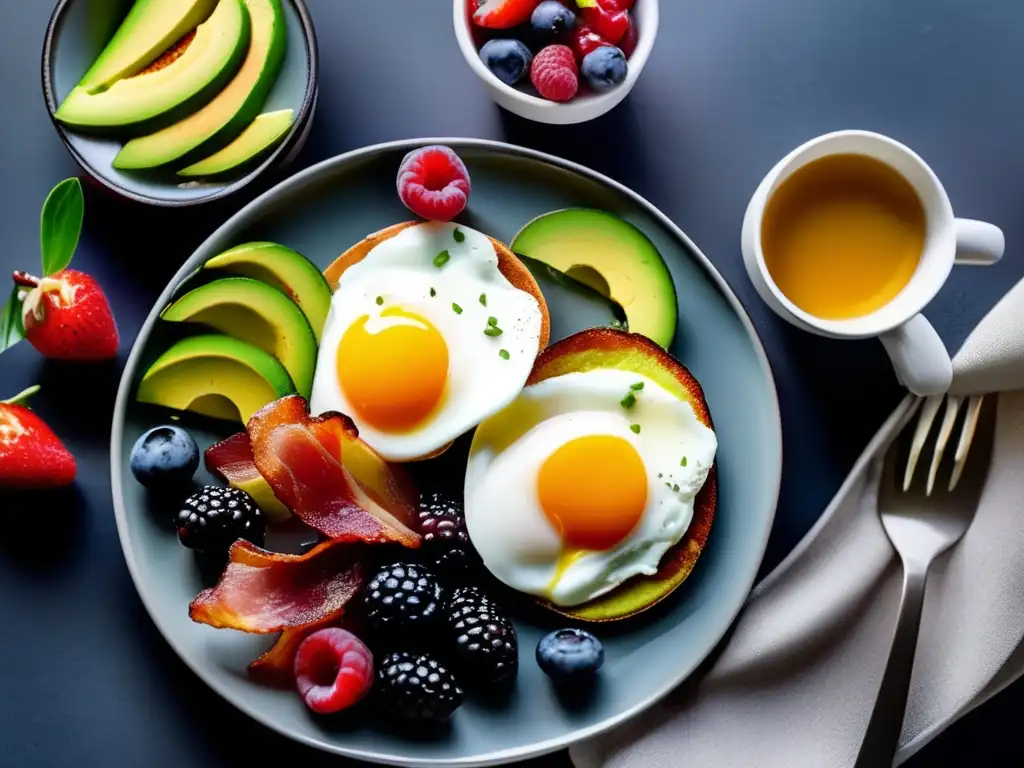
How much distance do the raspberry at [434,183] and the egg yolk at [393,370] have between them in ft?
0.69

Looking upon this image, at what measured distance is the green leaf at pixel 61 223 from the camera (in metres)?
2.09

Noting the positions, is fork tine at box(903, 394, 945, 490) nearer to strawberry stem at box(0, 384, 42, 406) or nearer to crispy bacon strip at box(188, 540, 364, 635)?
crispy bacon strip at box(188, 540, 364, 635)

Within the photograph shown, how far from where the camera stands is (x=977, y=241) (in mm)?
1947

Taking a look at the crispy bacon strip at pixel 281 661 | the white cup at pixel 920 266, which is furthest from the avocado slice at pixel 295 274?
the white cup at pixel 920 266

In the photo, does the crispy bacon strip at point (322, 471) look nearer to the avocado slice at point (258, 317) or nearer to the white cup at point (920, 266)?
the avocado slice at point (258, 317)

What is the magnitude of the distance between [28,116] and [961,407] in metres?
2.09

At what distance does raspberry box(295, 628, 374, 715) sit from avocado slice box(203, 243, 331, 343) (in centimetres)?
58

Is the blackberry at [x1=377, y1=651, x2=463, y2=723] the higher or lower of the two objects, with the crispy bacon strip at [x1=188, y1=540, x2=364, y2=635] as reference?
lower

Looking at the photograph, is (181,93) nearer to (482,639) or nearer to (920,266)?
(482,639)

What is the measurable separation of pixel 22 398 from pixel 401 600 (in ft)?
3.04

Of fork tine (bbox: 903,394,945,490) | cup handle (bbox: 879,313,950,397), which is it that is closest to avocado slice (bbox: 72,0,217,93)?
cup handle (bbox: 879,313,950,397)

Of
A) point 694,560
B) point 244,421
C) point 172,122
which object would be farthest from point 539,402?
point 172,122

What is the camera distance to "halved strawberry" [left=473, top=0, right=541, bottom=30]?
6.61 feet

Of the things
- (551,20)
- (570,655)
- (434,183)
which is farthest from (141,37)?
(570,655)
